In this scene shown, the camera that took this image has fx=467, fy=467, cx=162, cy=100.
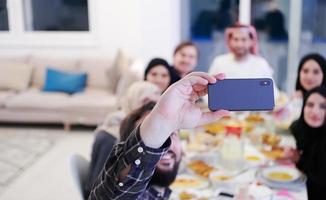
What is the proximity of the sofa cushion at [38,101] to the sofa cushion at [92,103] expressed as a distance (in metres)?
0.10

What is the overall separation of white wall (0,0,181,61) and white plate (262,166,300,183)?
3191 mm

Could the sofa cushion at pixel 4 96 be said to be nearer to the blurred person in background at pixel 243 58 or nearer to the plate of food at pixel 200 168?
the blurred person in background at pixel 243 58

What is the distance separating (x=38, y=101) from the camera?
507 centimetres

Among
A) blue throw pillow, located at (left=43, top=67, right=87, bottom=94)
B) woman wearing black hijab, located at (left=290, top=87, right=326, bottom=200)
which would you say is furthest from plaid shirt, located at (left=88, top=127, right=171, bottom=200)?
blue throw pillow, located at (left=43, top=67, right=87, bottom=94)

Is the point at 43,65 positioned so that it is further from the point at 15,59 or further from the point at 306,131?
the point at 306,131

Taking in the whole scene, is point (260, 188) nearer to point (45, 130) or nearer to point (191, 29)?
point (45, 130)

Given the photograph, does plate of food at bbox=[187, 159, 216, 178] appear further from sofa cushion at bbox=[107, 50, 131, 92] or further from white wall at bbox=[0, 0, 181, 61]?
white wall at bbox=[0, 0, 181, 61]

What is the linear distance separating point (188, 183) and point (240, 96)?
3.50 feet

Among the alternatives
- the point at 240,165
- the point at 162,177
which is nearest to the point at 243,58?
the point at 240,165

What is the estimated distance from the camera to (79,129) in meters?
5.22

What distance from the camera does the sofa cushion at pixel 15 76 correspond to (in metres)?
5.43

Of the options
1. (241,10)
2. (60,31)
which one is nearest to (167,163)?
(241,10)

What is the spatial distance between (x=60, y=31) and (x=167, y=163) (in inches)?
170

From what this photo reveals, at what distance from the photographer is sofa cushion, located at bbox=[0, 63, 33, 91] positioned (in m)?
5.43
